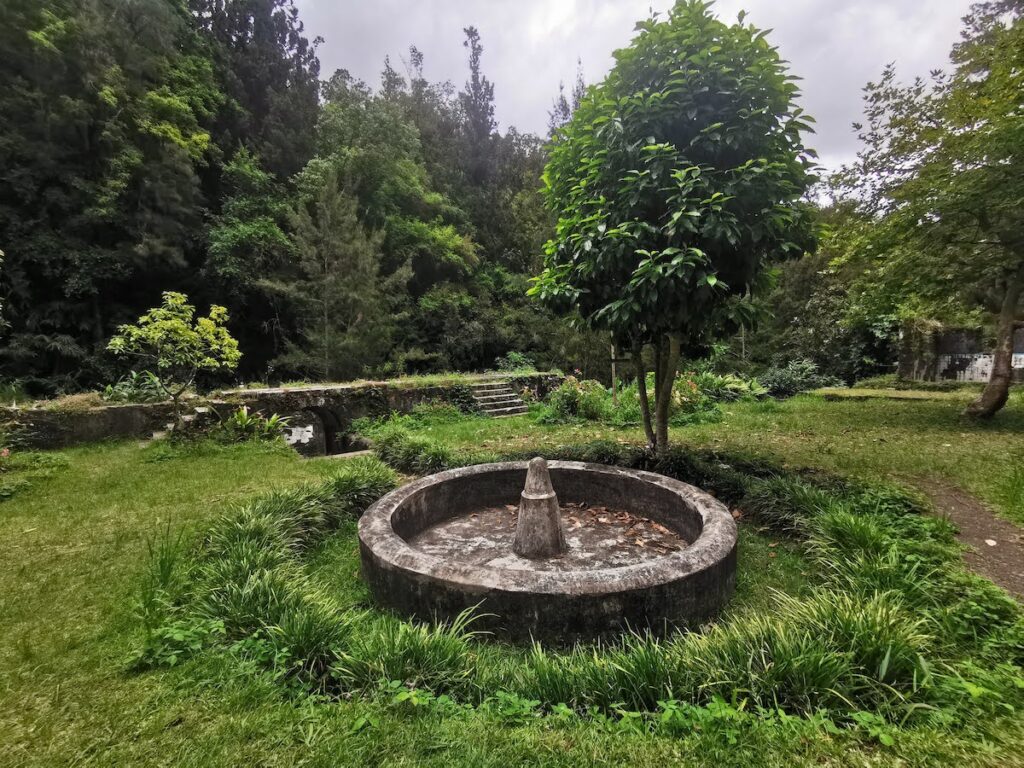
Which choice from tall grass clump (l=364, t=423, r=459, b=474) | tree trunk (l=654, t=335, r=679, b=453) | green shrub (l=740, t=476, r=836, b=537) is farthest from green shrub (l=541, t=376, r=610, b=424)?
green shrub (l=740, t=476, r=836, b=537)

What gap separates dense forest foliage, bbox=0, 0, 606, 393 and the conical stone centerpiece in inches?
420

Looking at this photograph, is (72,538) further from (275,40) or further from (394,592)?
(275,40)

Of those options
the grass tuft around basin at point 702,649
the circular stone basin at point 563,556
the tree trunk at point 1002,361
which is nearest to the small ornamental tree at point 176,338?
the grass tuft around basin at point 702,649

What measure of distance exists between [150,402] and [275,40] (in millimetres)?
17705

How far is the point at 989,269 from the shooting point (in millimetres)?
6574

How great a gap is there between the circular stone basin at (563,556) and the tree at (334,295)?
10.0 m

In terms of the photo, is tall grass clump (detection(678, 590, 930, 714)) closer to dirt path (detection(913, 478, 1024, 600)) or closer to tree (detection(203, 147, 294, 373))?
dirt path (detection(913, 478, 1024, 600))

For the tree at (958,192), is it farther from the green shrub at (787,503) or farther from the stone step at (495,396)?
the stone step at (495,396)

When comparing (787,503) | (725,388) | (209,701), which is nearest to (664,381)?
(787,503)

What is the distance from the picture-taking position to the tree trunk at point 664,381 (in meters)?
4.73

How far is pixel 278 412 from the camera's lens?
8.05 meters

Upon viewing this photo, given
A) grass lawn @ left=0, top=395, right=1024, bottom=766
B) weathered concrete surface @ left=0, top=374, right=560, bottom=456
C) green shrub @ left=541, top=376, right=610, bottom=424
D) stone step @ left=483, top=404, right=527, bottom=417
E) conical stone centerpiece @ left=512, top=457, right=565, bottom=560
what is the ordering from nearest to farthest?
grass lawn @ left=0, top=395, right=1024, bottom=766 < conical stone centerpiece @ left=512, top=457, right=565, bottom=560 < weathered concrete surface @ left=0, top=374, right=560, bottom=456 < green shrub @ left=541, top=376, right=610, bottom=424 < stone step @ left=483, top=404, right=527, bottom=417

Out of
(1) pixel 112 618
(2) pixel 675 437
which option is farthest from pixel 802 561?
(1) pixel 112 618

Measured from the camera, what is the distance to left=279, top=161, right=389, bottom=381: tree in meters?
13.1
